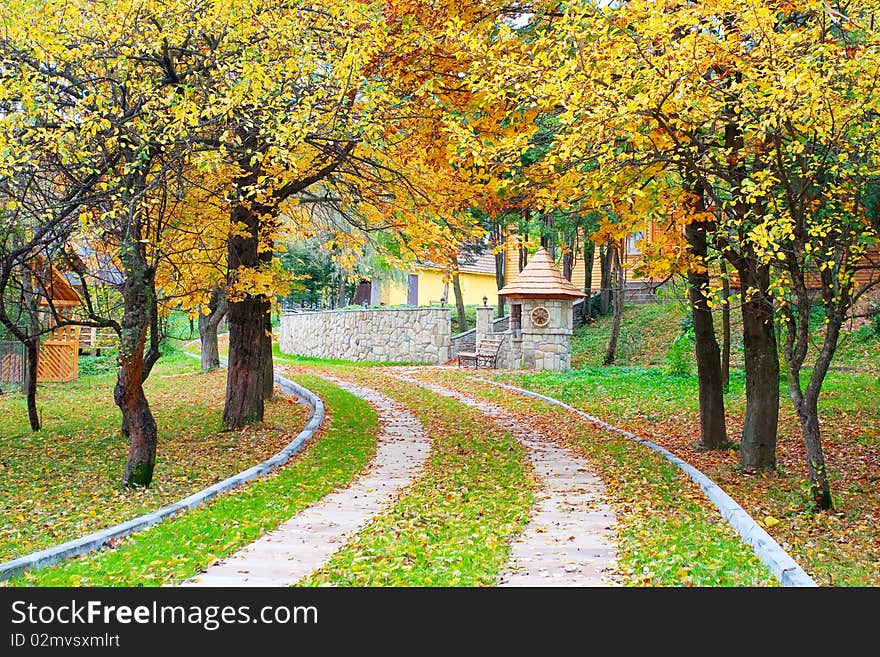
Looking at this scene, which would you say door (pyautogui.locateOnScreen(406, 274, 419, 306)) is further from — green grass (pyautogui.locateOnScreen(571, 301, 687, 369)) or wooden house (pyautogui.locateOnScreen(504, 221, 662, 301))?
green grass (pyautogui.locateOnScreen(571, 301, 687, 369))

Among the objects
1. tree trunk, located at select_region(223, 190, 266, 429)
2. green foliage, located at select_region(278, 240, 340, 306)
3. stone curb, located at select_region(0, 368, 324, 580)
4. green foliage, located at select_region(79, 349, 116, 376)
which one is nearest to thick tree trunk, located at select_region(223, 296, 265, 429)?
tree trunk, located at select_region(223, 190, 266, 429)

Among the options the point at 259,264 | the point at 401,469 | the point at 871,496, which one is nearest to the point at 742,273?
the point at 871,496

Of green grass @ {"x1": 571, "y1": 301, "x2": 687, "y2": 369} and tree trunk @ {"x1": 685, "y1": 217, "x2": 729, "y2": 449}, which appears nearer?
tree trunk @ {"x1": 685, "y1": 217, "x2": 729, "y2": 449}

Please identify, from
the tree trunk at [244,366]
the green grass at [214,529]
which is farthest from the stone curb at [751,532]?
the tree trunk at [244,366]

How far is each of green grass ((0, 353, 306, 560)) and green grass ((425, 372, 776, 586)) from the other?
4.32 meters

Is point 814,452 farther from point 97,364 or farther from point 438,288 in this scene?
point 438,288

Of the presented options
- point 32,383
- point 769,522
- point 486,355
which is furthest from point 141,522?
point 486,355

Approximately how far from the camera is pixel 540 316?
2359 centimetres

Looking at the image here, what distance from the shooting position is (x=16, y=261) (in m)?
8.32

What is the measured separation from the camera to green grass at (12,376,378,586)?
504cm

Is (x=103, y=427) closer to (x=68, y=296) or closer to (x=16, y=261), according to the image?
(x=16, y=261)

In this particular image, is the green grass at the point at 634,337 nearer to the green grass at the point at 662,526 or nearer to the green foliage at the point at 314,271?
the green grass at the point at 662,526

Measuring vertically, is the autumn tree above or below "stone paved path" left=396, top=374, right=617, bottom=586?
above

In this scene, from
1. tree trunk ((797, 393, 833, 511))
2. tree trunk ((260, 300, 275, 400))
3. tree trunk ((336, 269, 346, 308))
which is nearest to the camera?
tree trunk ((797, 393, 833, 511))
